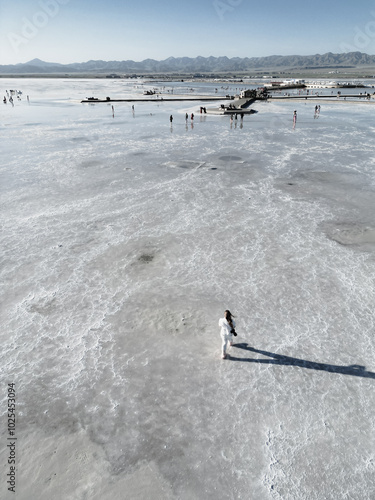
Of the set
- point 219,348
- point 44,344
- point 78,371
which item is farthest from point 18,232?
point 219,348

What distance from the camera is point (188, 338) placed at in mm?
8672

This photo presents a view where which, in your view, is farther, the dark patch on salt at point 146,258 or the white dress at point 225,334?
the dark patch on salt at point 146,258

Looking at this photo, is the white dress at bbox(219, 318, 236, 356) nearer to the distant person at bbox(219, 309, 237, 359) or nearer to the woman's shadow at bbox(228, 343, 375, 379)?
the distant person at bbox(219, 309, 237, 359)

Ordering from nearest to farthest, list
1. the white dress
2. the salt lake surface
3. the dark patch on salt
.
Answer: the salt lake surface
the white dress
the dark patch on salt

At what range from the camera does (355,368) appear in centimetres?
770

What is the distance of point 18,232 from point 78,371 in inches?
359

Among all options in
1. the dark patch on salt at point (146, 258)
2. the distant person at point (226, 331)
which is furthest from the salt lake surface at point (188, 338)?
the distant person at point (226, 331)

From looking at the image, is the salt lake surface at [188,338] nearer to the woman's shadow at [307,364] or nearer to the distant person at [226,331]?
the woman's shadow at [307,364]

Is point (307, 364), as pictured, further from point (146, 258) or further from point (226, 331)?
point (146, 258)

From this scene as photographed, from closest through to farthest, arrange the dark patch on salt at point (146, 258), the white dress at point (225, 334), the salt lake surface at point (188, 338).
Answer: the salt lake surface at point (188, 338), the white dress at point (225, 334), the dark patch on salt at point (146, 258)

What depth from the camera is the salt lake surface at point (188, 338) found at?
5.77 metres

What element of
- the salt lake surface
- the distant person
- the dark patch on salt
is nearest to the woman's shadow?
the salt lake surface

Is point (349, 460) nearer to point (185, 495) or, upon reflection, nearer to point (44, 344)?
point (185, 495)

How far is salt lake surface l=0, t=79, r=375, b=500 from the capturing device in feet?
18.9
